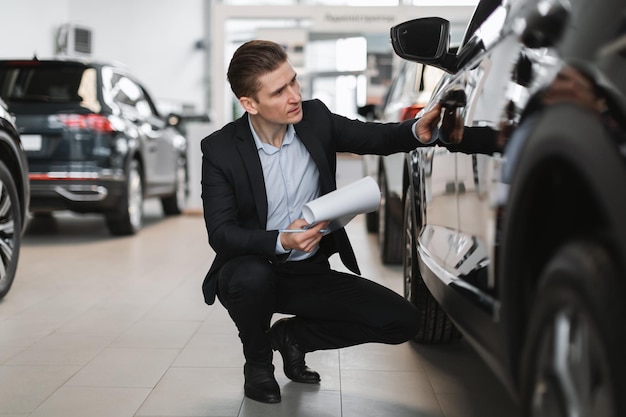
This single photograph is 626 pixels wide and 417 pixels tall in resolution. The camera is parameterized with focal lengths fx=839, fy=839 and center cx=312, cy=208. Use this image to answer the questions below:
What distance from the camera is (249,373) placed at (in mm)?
3078

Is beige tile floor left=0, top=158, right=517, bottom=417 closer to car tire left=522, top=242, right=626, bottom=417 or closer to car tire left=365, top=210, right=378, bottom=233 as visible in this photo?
car tire left=522, top=242, right=626, bottom=417

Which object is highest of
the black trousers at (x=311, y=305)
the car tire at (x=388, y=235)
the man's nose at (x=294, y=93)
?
the man's nose at (x=294, y=93)

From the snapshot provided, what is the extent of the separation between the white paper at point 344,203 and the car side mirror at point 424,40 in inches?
17.0

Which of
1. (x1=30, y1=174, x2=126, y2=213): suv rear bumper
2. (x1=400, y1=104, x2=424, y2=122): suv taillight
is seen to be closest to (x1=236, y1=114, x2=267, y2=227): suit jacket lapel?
(x1=400, y1=104, x2=424, y2=122): suv taillight

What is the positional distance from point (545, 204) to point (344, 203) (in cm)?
117

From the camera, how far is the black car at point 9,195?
188 inches

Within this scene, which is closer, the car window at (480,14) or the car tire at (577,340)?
the car tire at (577,340)

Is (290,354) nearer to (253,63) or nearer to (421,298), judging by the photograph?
(421,298)

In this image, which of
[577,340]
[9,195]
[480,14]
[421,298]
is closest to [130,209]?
[9,195]

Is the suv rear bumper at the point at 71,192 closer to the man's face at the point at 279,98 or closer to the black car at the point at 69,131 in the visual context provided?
Answer: the black car at the point at 69,131

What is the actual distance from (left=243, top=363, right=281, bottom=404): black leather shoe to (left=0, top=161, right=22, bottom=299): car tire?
228 centimetres

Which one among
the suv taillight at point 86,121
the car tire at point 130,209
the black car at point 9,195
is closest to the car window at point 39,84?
the suv taillight at point 86,121

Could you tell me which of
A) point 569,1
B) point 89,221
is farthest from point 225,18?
point 569,1

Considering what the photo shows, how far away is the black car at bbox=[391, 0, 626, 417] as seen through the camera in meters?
1.22
